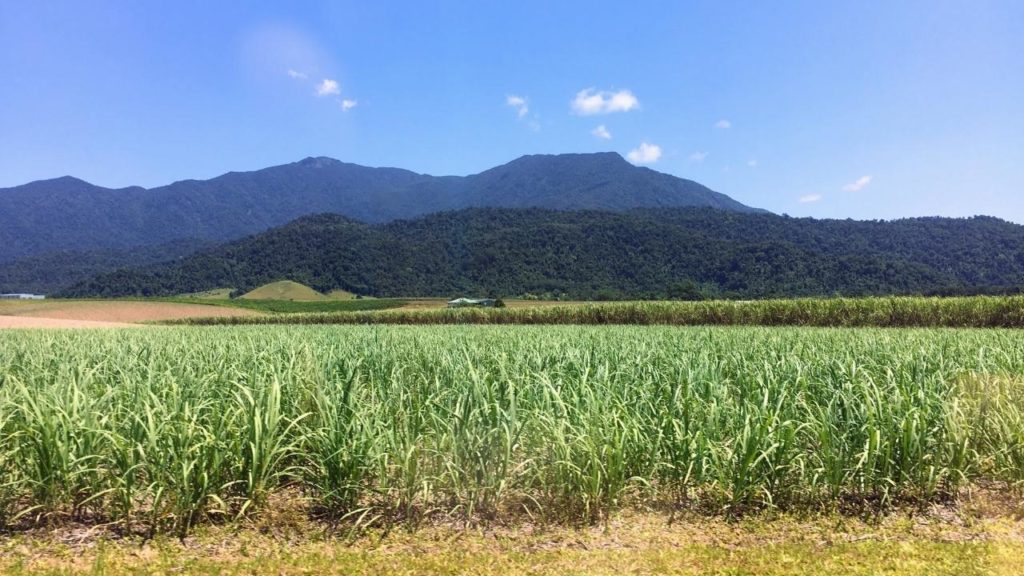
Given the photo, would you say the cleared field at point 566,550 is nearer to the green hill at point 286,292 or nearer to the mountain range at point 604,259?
the mountain range at point 604,259

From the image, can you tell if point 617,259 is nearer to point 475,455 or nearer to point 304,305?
point 304,305

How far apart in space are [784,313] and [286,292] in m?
91.0

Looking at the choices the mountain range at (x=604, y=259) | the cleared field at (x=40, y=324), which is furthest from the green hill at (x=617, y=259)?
the cleared field at (x=40, y=324)

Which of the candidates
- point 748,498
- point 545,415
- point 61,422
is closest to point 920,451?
point 748,498

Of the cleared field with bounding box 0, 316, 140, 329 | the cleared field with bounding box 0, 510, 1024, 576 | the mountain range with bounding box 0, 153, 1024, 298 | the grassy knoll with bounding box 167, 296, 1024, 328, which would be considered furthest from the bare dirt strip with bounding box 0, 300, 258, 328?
the cleared field with bounding box 0, 510, 1024, 576

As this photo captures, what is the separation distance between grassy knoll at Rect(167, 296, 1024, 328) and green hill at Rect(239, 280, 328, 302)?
6443 cm

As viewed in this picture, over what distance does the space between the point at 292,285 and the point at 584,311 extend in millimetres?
84963

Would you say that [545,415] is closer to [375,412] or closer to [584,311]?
[375,412]

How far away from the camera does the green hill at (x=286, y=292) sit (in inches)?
3836

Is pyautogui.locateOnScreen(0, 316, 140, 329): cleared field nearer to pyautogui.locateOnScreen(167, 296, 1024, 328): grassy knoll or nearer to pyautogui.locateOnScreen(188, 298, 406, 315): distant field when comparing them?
pyautogui.locateOnScreen(167, 296, 1024, 328): grassy knoll

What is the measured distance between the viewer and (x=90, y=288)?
107m

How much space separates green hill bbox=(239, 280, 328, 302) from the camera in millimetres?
97438

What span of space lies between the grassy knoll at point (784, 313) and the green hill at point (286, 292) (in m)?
64.4

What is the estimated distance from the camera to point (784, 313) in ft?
88.3
